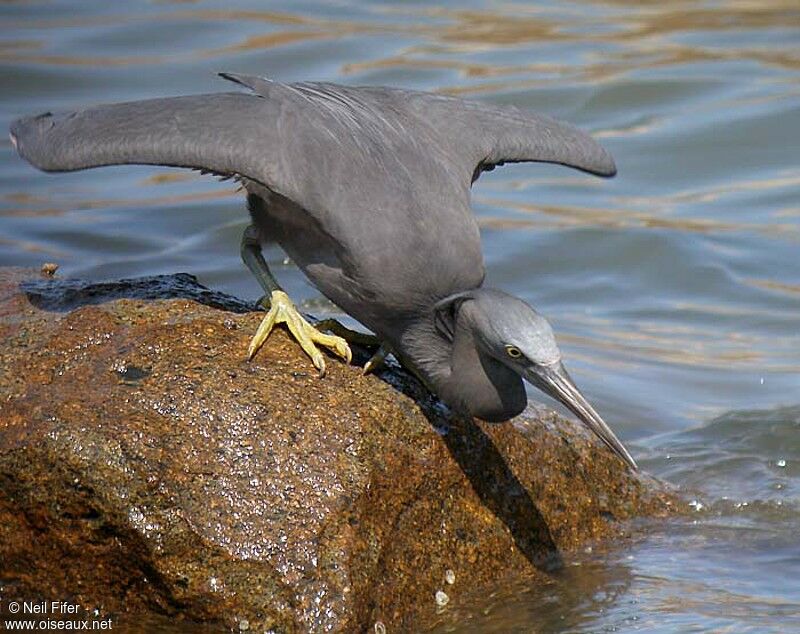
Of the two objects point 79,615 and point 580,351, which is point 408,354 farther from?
point 580,351

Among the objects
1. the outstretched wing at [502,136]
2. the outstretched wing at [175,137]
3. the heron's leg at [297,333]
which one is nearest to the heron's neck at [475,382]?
the heron's leg at [297,333]

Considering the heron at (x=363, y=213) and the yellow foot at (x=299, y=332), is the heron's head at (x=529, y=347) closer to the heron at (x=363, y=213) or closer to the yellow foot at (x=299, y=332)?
the heron at (x=363, y=213)

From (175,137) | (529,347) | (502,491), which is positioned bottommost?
(502,491)

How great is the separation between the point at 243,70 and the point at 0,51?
8.40 ft

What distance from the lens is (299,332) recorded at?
606cm

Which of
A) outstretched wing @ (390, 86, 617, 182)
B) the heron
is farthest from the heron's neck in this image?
outstretched wing @ (390, 86, 617, 182)

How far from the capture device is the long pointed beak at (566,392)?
5453 millimetres

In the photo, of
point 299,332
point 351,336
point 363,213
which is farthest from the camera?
point 351,336

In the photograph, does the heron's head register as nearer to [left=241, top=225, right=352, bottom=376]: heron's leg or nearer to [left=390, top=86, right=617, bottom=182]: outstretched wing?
[left=241, top=225, right=352, bottom=376]: heron's leg

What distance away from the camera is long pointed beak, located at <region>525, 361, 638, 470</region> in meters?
5.45

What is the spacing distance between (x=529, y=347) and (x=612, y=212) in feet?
22.9

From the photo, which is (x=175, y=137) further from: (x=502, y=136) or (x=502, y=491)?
(x=502, y=491)

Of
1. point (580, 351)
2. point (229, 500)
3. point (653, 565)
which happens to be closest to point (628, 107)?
point (580, 351)

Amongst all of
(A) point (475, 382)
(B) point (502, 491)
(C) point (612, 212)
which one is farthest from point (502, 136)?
(C) point (612, 212)
